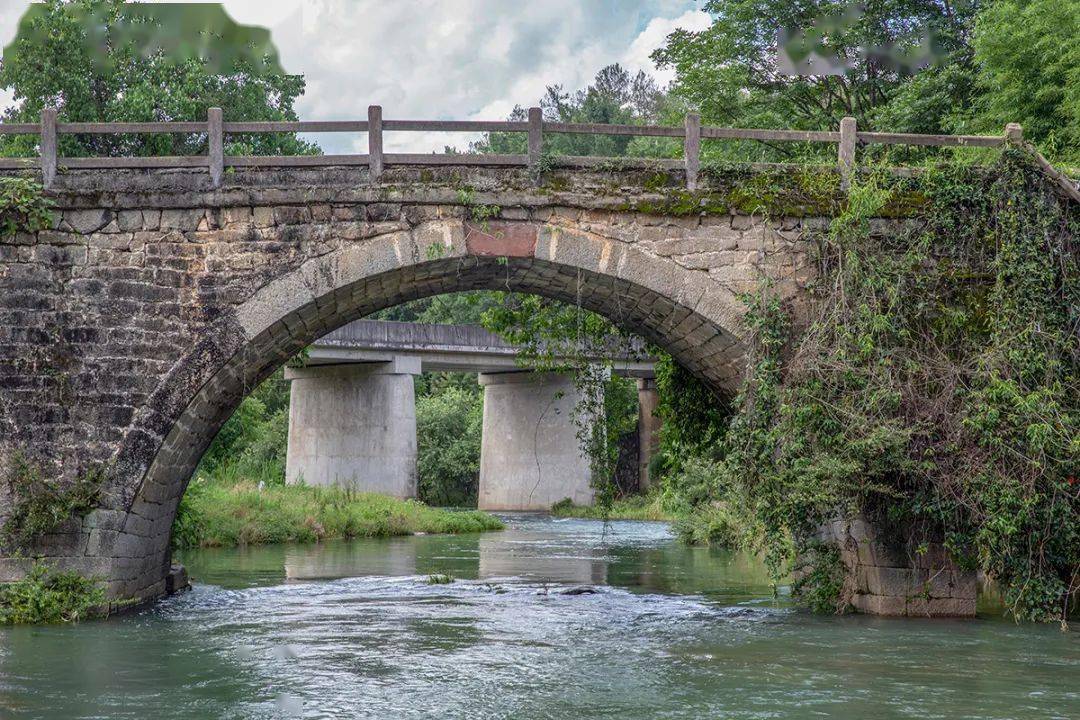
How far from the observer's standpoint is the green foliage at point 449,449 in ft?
142

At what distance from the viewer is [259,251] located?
11.6m

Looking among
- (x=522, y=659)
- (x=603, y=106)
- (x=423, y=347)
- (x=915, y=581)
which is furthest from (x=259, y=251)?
(x=603, y=106)

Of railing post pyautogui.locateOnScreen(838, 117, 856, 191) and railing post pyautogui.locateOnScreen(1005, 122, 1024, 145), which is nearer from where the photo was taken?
railing post pyautogui.locateOnScreen(1005, 122, 1024, 145)

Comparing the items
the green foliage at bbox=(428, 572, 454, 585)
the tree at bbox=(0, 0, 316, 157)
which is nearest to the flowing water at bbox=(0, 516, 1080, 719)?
the green foliage at bbox=(428, 572, 454, 585)

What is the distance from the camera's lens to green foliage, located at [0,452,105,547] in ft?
36.6

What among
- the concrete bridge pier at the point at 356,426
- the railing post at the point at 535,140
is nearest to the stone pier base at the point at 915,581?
the railing post at the point at 535,140

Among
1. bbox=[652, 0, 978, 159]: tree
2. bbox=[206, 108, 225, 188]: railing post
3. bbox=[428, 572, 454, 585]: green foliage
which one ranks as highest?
bbox=[652, 0, 978, 159]: tree

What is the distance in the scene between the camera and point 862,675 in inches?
342

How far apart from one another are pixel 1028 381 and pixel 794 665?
3780 mm

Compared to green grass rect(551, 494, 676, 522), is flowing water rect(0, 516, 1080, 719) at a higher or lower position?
lower

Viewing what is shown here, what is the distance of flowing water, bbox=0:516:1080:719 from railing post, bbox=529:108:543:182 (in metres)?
4.18

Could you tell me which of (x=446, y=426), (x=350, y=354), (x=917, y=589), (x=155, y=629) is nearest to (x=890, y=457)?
(x=917, y=589)

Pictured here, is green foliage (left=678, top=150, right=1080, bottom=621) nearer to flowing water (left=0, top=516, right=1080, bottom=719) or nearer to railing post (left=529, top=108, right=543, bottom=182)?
flowing water (left=0, top=516, right=1080, bottom=719)

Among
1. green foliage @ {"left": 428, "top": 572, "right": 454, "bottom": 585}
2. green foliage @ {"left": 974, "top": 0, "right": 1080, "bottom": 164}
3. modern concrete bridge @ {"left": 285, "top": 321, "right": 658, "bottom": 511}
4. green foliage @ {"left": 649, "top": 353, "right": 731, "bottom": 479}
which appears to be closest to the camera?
green foliage @ {"left": 649, "top": 353, "right": 731, "bottom": 479}
